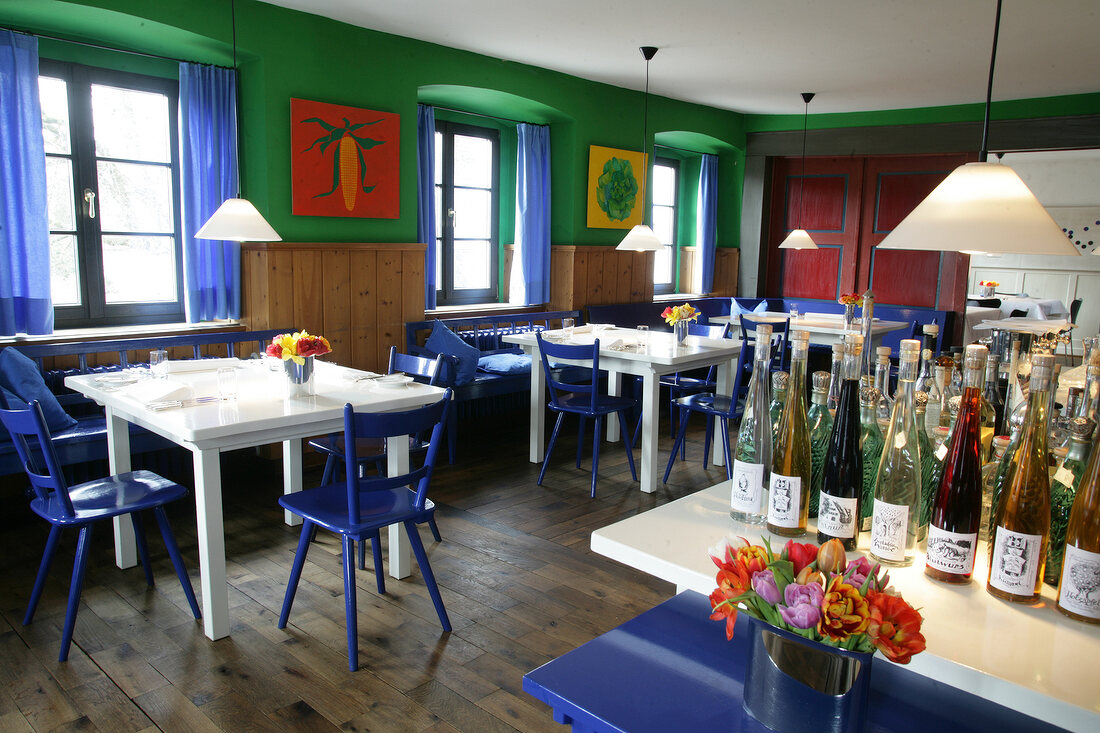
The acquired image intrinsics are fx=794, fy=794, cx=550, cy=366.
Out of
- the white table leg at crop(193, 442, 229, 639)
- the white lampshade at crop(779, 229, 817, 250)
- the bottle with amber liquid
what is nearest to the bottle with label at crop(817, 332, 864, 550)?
the bottle with amber liquid

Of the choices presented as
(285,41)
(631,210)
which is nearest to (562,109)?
(631,210)

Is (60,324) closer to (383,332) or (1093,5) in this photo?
(383,332)

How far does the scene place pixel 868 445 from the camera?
4.96ft

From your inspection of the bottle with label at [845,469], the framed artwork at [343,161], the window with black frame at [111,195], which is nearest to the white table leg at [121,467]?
the window with black frame at [111,195]

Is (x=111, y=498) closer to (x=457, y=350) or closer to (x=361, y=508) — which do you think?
(x=361, y=508)

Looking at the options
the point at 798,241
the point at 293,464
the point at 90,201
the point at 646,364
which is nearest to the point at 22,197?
the point at 90,201

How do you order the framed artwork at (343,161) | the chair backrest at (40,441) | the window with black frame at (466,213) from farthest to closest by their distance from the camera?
the window with black frame at (466,213) → the framed artwork at (343,161) → the chair backrest at (40,441)

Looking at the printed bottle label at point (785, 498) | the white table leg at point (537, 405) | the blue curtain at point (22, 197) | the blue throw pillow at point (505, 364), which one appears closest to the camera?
the printed bottle label at point (785, 498)

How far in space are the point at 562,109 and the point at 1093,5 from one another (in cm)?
365

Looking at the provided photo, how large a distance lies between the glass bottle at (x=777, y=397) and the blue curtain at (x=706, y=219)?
291 inches

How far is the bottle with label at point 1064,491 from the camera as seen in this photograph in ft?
4.19

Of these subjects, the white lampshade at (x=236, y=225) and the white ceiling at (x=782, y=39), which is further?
the white ceiling at (x=782, y=39)

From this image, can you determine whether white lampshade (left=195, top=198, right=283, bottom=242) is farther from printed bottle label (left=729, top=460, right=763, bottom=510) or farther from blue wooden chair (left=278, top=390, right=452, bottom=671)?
printed bottle label (left=729, top=460, right=763, bottom=510)

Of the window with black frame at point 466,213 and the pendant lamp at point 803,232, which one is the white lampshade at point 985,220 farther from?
the pendant lamp at point 803,232
